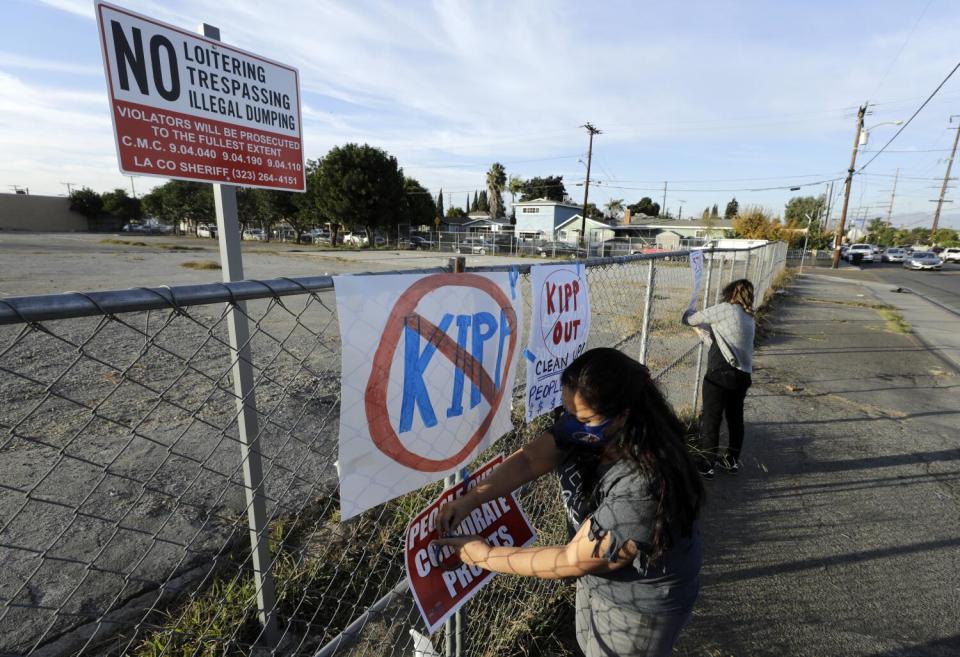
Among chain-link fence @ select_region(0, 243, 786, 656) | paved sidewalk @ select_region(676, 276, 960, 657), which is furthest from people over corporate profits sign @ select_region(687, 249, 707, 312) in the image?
paved sidewalk @ select_region(676, 276, 960, 657)

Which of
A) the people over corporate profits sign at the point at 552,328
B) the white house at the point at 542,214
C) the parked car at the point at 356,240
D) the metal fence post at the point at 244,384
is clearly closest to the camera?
the metal fence post at the point at 244,384

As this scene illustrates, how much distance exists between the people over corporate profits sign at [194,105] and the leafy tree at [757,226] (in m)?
41.1

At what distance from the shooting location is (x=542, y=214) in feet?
203

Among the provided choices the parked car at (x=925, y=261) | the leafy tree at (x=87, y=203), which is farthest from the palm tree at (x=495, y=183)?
the leafy tree at (x=87, y=203)

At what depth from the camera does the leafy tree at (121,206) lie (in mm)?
71562

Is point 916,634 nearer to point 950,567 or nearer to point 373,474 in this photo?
point 950,567

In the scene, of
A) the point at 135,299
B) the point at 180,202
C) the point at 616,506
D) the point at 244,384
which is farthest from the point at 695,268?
the point at 180,202

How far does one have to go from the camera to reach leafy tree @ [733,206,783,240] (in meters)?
37.1

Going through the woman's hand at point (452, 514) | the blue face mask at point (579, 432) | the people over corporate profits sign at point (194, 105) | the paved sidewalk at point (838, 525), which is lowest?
the paved sidewalk at point (838, 525)

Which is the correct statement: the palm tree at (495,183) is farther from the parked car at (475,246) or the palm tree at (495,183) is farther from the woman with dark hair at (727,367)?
the woman with dark hair at (727,367)

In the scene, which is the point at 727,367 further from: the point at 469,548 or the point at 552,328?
the point at 469,548

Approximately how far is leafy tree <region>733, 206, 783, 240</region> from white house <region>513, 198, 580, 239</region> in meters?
24.0

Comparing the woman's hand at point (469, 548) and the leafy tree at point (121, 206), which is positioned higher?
the leafy tree at point (121, 206)

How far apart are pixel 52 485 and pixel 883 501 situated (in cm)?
638
